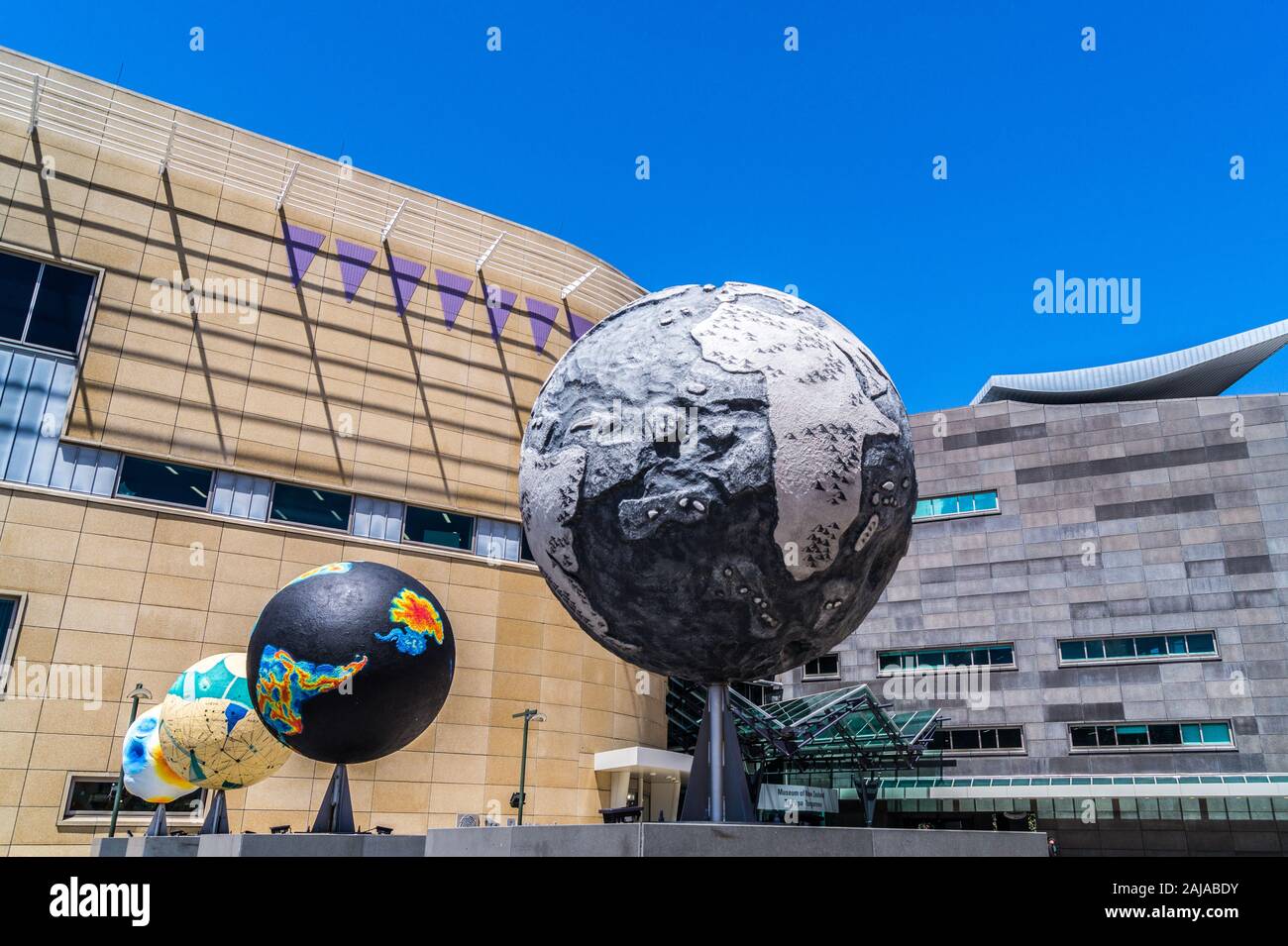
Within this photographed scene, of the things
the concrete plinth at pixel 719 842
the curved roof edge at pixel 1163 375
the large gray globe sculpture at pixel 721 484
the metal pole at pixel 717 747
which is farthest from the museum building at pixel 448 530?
the large gray globe sculpture at pixel 721 484

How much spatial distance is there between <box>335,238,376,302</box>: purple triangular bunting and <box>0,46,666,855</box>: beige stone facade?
252 millimetres

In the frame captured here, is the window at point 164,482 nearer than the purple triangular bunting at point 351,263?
Yes

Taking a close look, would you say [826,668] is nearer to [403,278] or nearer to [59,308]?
[403,278]

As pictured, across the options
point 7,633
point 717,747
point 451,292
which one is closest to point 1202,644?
point 451,292

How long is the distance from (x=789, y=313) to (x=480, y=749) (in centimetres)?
2280

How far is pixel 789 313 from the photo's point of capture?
6215mm

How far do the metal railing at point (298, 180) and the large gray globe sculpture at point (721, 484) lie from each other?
24.5m

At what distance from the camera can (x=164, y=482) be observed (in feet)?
78.3

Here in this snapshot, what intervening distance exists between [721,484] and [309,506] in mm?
22904

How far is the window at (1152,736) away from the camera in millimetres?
32906

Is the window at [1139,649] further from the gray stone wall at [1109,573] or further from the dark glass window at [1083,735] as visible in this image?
the dark glass window at [1083,735]

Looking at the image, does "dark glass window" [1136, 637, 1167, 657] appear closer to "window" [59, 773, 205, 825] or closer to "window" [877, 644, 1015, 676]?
"window" [877, 644, 1015, 676]
